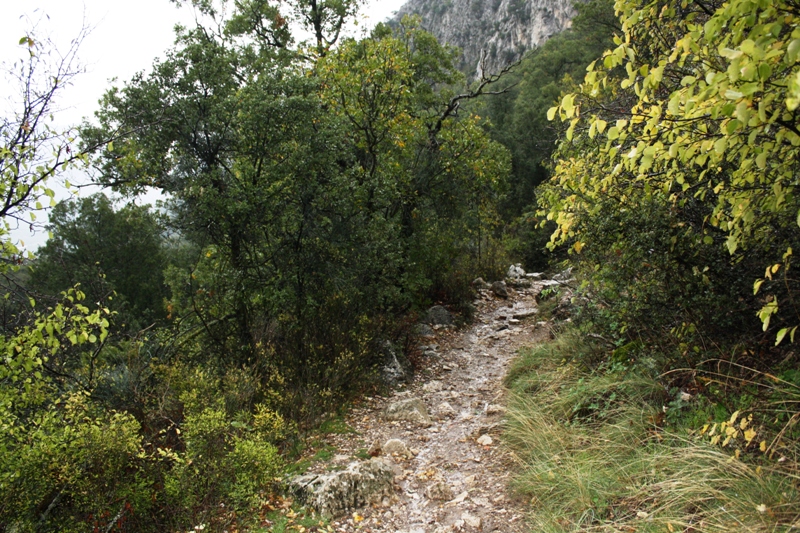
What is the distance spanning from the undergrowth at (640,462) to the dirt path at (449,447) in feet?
1.05

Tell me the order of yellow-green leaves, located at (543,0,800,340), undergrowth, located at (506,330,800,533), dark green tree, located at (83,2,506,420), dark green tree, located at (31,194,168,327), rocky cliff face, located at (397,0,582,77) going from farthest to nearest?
rocky cliff face, located at (397,0,582,77)
dark green tree, located at (31,194,168,327)
dark green tree, located at (83,2,506,420)
undergrowth, located at (506,330,800,533)
yellow-green leaves, located at (543,0,800,340)

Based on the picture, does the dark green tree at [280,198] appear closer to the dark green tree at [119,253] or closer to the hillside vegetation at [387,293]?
the hillside vegetation at [387,293]

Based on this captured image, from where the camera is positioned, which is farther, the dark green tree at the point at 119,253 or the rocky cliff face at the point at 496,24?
the rocky cliff face at the point at 496,24

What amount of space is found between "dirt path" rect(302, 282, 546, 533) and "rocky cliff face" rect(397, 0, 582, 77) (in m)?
53.8

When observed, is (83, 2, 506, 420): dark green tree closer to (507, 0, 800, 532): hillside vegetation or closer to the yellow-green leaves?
(507, 0, 800, 532): hillside vegetation

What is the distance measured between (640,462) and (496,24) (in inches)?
3364

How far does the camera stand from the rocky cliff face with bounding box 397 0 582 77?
6512 centimetres

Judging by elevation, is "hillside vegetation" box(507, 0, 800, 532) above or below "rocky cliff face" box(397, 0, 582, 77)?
below

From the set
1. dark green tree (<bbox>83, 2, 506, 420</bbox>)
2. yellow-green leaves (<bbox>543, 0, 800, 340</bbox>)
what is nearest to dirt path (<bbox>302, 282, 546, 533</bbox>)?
dark green tree (<bbox>83, 2, 506, 420</bbox>)

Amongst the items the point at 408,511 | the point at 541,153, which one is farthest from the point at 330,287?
the point at 541,153

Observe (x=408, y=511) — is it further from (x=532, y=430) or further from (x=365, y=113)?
(x=365, y=113)

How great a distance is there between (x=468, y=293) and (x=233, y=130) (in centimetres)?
715

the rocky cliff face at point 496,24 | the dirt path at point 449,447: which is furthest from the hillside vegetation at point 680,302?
the rocky cliff face at point 496,24

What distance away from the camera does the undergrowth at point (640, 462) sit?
279 cm
